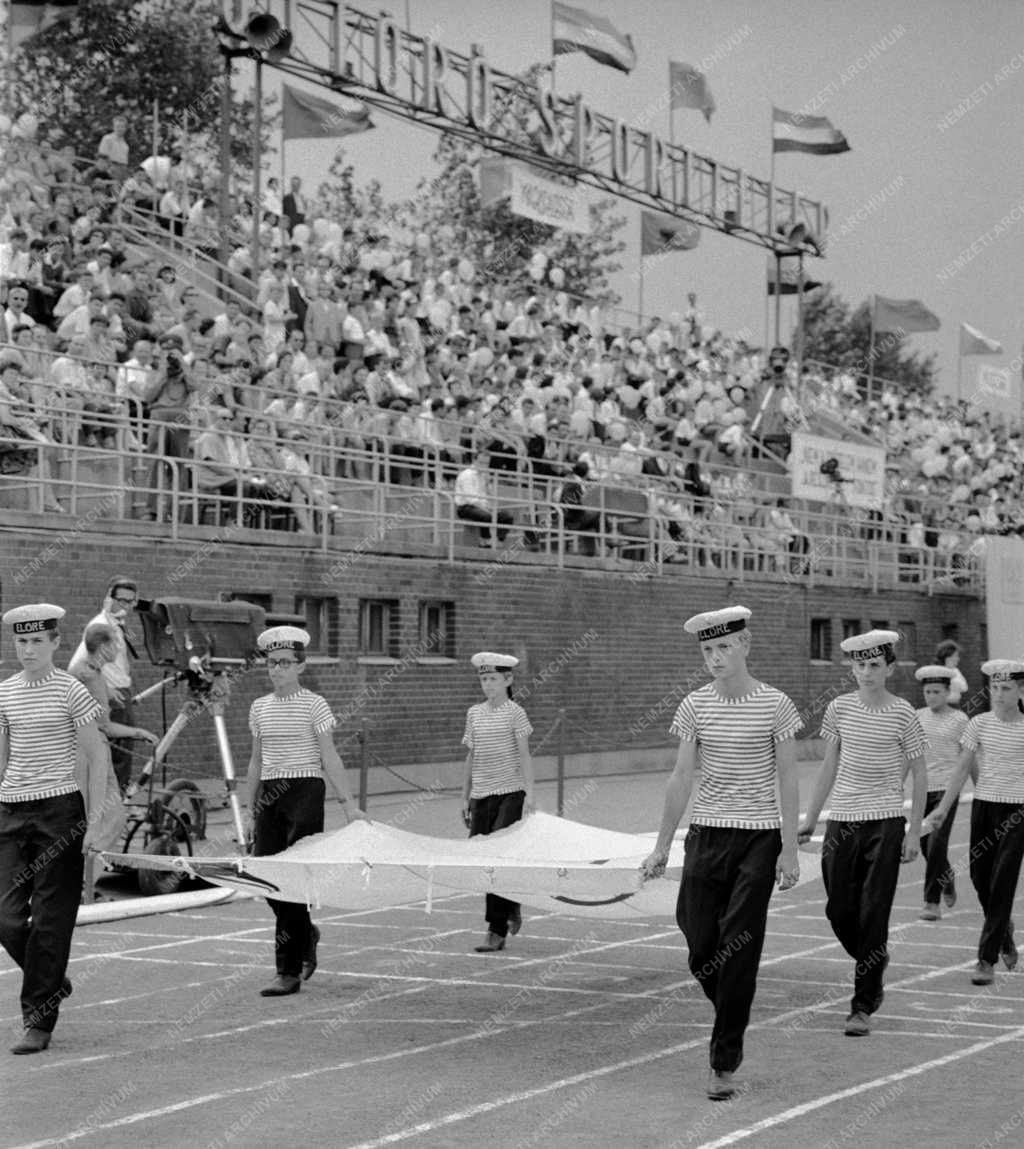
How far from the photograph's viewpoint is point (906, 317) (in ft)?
187

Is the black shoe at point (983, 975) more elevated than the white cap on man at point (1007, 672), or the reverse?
the white cap on man at point (1007, 672)

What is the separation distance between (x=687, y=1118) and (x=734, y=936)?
3.27ft

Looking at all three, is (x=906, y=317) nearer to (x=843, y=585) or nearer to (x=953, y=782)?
(x=843, y=585)

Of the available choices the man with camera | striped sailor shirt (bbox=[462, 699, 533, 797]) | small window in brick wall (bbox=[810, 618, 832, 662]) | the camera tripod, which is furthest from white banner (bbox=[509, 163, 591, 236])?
striped sailor shirt (bbox=[462, 699, 533, 797])

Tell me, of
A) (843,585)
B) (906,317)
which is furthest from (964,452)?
(843,585)

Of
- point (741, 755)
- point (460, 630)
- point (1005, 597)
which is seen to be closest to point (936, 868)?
point (741, 755)

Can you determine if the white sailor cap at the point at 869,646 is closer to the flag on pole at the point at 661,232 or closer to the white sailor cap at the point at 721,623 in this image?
the white sailor cap at the point at 721,623

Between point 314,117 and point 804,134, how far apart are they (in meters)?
16.1

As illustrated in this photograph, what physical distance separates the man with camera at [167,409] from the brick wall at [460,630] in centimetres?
101

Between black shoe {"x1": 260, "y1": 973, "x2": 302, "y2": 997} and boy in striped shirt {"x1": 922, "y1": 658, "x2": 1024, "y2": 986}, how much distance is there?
416 cm

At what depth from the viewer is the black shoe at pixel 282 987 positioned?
12.0 metres

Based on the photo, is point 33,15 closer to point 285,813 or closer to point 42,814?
point 285,813

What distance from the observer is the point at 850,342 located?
99375 millimetres

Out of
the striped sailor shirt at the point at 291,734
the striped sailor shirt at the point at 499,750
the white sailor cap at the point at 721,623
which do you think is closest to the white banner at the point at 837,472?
the striped sailor shirt at the point at 499,750
